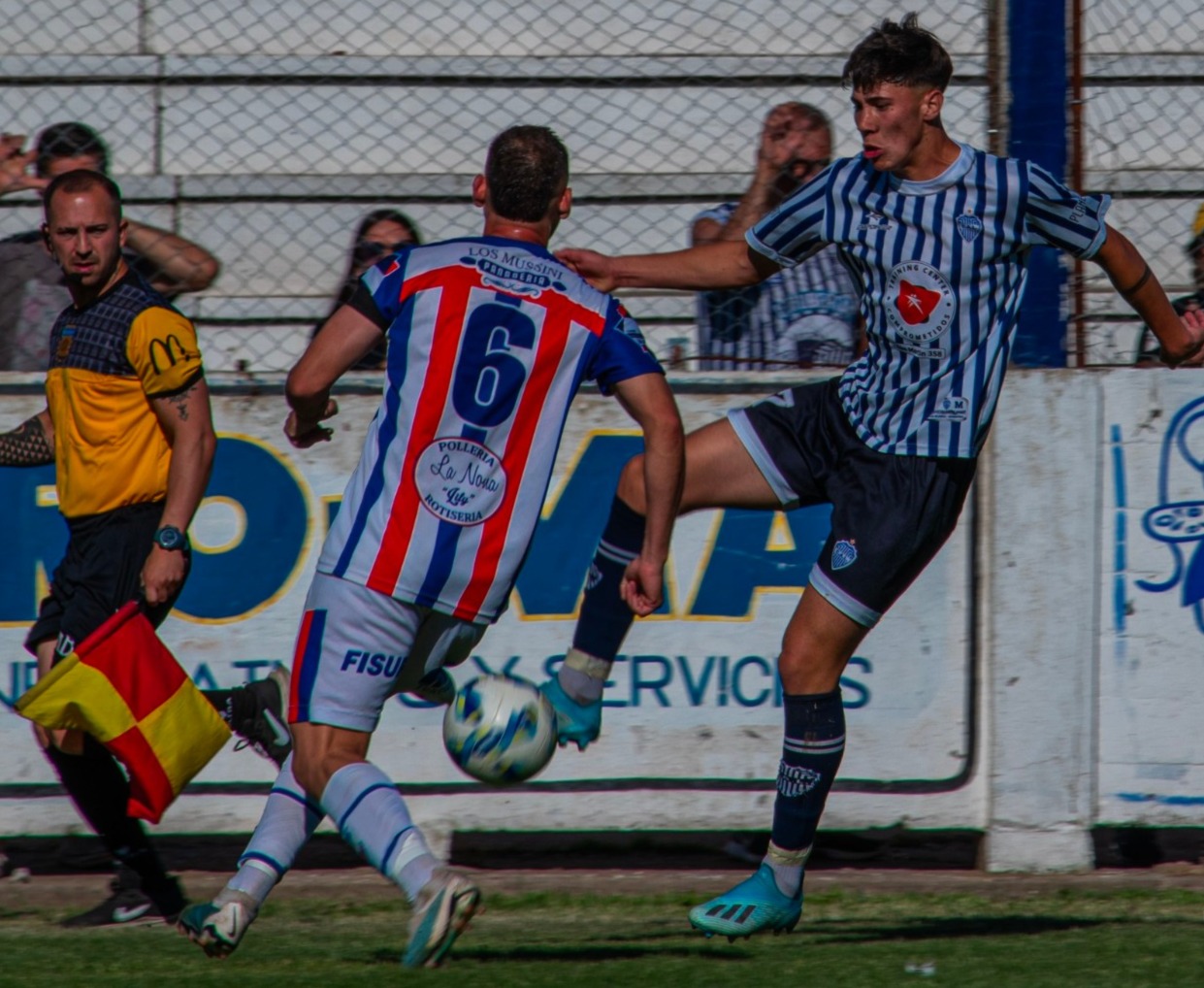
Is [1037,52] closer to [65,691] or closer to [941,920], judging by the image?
[941,920]

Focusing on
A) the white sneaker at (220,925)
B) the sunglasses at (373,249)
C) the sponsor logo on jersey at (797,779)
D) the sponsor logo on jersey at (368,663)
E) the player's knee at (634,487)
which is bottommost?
the white sneaker at (220,925)

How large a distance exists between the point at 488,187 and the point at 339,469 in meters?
1.98

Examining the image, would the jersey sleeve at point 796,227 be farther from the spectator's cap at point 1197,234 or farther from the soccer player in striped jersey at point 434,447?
the spectator's cap at point 1197,234

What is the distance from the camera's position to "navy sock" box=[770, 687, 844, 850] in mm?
4414

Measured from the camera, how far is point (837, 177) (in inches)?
172

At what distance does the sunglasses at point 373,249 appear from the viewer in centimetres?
635

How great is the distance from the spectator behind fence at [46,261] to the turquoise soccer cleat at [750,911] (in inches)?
120

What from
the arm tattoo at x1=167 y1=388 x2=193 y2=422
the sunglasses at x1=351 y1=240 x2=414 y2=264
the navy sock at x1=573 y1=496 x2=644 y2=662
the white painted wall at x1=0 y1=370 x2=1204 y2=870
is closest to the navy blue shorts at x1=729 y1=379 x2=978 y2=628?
the navy sock at x1=573 y1=496 x2=644 y2=662

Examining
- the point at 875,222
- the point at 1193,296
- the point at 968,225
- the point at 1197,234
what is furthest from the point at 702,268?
the point at 1197,234

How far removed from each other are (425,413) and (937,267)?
1376 millimetres

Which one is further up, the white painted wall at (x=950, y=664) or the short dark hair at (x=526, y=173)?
the short dark hair at (x=526, y=173)

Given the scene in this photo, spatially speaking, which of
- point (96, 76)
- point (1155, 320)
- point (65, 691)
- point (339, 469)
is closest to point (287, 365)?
point (339, 469)

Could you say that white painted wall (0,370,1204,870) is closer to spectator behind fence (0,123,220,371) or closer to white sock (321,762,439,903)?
spectator behind fence (0,123,220,371)

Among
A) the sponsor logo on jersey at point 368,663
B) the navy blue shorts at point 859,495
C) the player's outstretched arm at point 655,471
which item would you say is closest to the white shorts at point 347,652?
the sponsor logo on jersey at point 368,663
